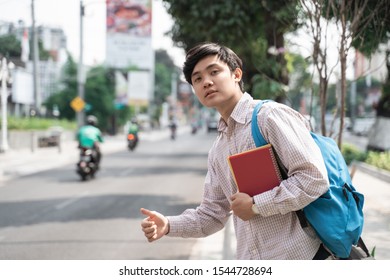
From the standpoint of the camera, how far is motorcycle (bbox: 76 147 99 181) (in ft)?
47.1

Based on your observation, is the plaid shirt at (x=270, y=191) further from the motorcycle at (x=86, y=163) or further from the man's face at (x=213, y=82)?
the motorcycle at (x=86, y=163)

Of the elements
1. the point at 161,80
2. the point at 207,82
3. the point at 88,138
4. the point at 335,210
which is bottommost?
the point at 161,80

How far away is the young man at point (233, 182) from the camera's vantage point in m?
2.08

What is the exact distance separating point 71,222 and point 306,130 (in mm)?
6944

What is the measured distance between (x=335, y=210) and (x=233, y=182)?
0.42m

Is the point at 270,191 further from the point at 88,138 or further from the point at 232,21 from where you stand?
the point at 88,138

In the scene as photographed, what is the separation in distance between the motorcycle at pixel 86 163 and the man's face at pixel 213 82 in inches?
482

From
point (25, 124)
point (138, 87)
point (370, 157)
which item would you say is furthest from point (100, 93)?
point (370, 157)

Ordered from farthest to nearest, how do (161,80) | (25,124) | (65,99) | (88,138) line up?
(161,80) → (65,99) → (25,124) → (88,138)

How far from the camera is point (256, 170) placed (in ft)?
7.06

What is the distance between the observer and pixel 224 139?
240 cm

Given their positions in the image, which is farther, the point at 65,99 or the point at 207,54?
the point at 65,99
